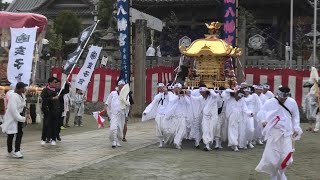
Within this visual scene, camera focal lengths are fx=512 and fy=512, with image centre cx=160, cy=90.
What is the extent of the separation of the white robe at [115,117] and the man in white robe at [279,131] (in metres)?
5.13

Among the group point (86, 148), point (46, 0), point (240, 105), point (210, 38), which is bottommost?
point (86, 148)

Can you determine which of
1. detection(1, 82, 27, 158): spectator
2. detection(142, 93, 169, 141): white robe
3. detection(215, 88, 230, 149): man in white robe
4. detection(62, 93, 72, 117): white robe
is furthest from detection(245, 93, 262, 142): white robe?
detection(62, 93, 72, 117): white robe

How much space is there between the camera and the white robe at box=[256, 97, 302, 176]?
822 cm

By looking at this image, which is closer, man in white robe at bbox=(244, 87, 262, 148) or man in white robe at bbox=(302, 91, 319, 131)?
man in white robe at bbox=(244, 87, 262, 148)

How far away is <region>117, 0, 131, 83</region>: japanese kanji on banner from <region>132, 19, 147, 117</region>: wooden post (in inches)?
34.8

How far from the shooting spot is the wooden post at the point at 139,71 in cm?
2148

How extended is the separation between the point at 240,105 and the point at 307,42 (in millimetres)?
17303

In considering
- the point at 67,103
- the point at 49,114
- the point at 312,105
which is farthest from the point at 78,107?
the point at 312,105

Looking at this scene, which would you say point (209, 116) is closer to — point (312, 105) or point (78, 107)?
point (312, 105)

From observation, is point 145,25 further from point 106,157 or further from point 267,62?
point 106,157

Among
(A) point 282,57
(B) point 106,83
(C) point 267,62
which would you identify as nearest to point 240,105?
(C) point 267,62

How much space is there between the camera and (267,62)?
71.1ft

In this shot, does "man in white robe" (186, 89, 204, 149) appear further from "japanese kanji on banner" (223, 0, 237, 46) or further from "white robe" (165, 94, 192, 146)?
"japanese kanji on banner" (223, 0, 237, 46)

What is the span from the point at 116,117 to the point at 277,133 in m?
5.57
